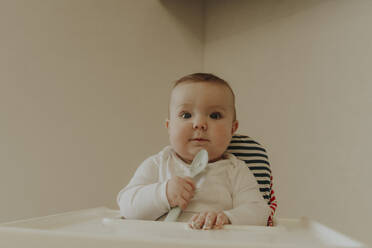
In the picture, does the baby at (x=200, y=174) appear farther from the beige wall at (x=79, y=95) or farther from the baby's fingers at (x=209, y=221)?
the beige wall at (x=79, y=95)

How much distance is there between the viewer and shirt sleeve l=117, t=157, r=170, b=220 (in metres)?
0.71

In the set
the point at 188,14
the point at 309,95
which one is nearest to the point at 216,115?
the point at 309,95

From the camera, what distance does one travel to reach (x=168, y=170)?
80 cm

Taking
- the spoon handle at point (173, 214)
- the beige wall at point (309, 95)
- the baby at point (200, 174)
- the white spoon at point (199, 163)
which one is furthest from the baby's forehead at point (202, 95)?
the beige wall at point (309, 95)

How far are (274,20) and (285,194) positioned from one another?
708 millimetres

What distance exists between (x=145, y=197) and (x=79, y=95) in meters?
0.82

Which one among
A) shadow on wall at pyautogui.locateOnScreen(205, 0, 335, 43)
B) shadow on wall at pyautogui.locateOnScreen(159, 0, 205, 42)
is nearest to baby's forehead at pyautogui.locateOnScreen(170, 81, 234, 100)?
shadow on wall at pyautogui.locateOnScreen(205, 0, 335, 43)

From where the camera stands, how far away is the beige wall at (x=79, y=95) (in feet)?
4.17

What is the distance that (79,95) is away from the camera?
1.45 m

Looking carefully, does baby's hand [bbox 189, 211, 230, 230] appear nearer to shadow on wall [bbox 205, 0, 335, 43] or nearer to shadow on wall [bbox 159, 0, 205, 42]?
shadow on wall [bbox 205, 0, 335, 43]

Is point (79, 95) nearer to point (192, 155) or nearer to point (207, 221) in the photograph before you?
point (192, 155)

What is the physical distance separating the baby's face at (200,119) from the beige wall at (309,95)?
2.13ft

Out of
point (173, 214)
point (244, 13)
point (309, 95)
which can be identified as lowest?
point (173, 214)

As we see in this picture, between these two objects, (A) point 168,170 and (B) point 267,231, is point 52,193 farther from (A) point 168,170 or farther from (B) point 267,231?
(B) point 267,231
